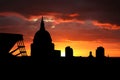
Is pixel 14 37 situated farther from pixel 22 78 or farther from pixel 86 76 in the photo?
pixel 86 76

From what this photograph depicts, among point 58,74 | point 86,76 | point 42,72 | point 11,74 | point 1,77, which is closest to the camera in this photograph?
point 1,77

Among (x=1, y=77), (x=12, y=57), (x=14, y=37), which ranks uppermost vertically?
(x=14, y=37)

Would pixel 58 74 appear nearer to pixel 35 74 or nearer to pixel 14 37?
pixel 35 74

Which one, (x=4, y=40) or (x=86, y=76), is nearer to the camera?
(x=4, y=40)

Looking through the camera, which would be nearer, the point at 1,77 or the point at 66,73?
the point at 1,77

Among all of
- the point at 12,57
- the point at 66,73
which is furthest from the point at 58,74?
the point at 12,57

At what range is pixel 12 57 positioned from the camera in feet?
200

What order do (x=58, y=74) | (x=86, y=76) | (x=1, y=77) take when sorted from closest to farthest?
(x=1, y=77), (x=58, y=74), (x=86, y=76)

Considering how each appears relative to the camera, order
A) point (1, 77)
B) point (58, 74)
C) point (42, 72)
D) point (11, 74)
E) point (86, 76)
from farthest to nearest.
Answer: point (86, 76) < point (58, 74) < point (42, 72) < point (11, 74) < point (1, 77)

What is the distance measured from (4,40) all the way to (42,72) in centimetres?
1184

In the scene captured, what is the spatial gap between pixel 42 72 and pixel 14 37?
35.5 feet

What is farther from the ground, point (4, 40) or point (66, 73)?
point (4, 40)

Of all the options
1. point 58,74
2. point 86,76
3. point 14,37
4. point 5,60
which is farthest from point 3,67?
point 86,76

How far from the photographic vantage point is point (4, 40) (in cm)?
5906
